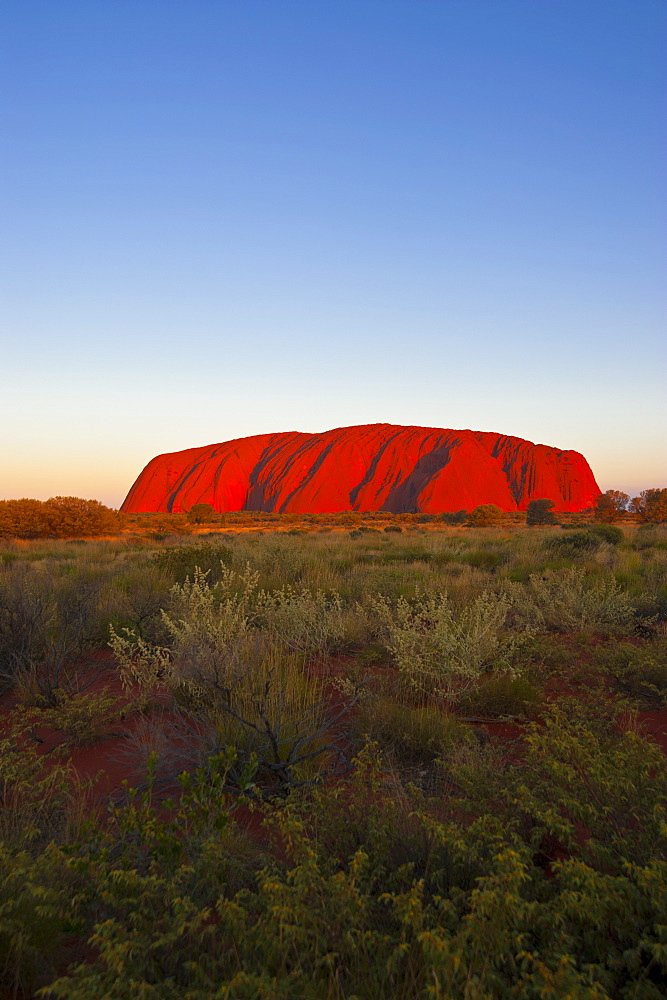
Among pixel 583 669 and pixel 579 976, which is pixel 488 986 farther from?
pixel 583 669

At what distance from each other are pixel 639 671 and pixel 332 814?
134 inches

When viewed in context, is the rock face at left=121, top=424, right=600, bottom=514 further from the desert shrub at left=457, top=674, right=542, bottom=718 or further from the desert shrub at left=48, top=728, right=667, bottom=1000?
the desert shrub at left=48, top=728, right=667, bottom=1000

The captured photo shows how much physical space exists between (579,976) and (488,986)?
24 centimetres

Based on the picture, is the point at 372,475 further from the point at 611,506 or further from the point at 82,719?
the point at 82,719

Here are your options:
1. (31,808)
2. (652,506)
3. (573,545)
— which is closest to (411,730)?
(31,808)

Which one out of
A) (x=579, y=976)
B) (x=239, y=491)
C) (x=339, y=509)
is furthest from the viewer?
(x=239, y=491)

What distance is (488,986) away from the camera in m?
1.24

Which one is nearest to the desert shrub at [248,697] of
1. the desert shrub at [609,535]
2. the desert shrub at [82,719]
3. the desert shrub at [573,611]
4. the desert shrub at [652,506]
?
the desert shrub at [82,719]

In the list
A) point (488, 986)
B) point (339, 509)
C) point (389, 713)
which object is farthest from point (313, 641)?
point (339, 509)

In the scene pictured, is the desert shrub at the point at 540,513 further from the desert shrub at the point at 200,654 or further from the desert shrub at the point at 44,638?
the desert shrub at the point at 200,654

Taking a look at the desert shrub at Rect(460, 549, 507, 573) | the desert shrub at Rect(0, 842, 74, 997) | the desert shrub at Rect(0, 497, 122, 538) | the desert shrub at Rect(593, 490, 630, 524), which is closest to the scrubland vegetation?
the desert shrub at Rect(0, 842, 74, 997)

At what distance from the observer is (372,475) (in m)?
80.6

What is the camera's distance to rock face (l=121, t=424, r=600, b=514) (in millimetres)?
74812

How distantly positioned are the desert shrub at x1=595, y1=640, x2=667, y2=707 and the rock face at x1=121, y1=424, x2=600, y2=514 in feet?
213
